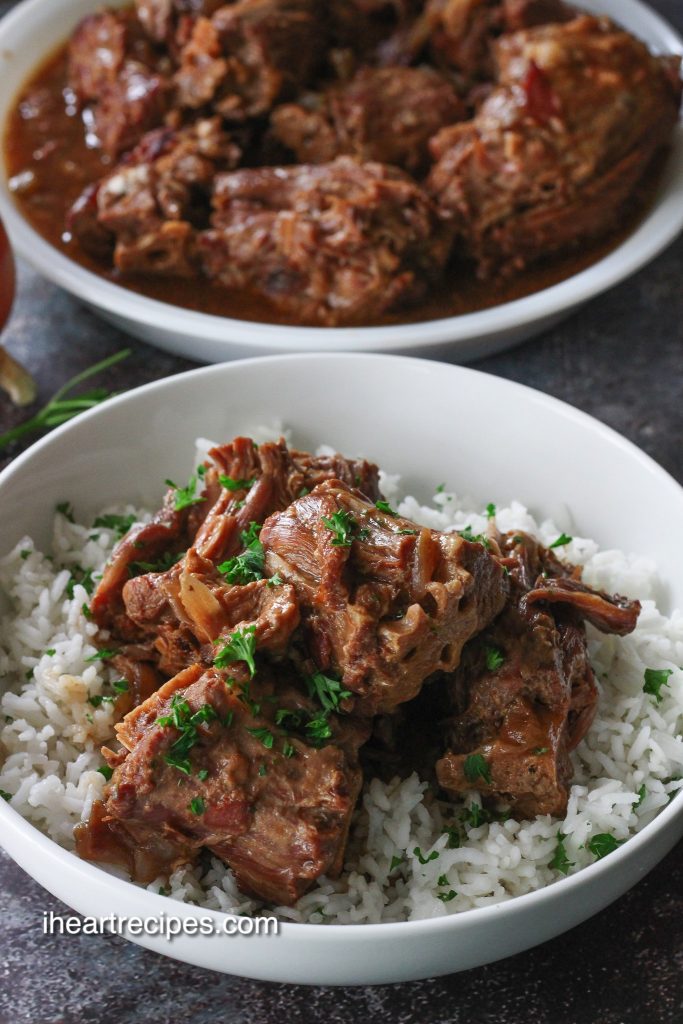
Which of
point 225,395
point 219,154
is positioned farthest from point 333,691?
point 219,154

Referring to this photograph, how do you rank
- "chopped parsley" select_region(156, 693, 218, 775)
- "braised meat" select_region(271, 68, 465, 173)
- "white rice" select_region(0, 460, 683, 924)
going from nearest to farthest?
"chopped parsley" select_region(156, 693, 218, 775) → "white rice" select_region(0, 460, 683, 924) → "braised meat" select_region(271, 68, 465, 173)

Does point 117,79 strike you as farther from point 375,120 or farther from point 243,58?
point 375,120

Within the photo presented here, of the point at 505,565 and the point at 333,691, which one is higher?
the point at 333,691

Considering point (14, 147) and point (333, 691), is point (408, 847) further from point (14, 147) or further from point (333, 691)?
point (14, 147)

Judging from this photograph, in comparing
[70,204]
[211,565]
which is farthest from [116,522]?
[70,204]

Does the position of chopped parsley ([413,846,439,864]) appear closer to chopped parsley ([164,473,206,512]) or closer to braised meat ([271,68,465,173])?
chopped parsley ([164,473,206,512])

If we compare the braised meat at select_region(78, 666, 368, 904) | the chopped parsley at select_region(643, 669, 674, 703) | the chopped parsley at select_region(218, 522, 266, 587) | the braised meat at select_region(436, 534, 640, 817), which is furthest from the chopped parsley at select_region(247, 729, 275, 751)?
the chopped parsley at select_region(643, 669, 674, 703)

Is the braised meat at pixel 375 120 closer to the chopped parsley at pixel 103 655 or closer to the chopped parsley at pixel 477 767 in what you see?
the chopped parsley at pixel 103 655
